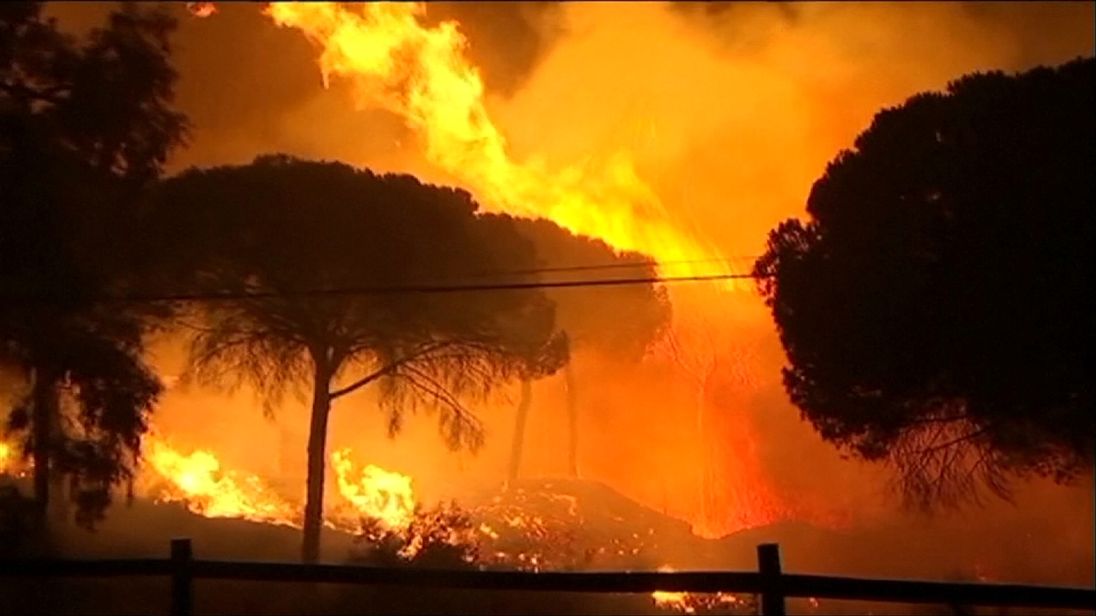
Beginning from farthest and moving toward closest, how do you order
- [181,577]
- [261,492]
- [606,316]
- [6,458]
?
[606,316] → [261,492] → [6,458] → [181,577]

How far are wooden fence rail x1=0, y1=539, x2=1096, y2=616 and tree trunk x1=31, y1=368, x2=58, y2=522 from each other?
5111 mm

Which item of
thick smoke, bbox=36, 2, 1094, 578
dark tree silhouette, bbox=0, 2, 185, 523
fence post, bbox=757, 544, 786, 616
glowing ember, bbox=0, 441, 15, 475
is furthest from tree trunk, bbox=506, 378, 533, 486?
fence post, bbox=757, 544, 786, 616

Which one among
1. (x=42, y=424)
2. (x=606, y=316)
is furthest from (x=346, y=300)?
(x=42, y=424)

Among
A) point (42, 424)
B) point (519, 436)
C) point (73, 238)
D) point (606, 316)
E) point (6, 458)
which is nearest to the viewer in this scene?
point (6, 458)

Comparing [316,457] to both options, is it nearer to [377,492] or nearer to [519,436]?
[377,492]

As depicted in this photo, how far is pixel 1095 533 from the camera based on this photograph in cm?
1533

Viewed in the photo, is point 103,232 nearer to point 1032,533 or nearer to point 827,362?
point 827,362

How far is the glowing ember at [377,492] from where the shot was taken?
13961mm

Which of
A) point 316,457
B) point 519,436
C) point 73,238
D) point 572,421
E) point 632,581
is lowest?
point 632,581

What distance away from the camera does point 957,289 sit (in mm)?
13805

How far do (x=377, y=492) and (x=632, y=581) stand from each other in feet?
28.2

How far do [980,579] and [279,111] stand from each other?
12852mm

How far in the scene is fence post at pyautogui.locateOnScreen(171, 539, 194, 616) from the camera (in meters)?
6.90

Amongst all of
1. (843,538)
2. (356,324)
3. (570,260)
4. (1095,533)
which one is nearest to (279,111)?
(356,324)
